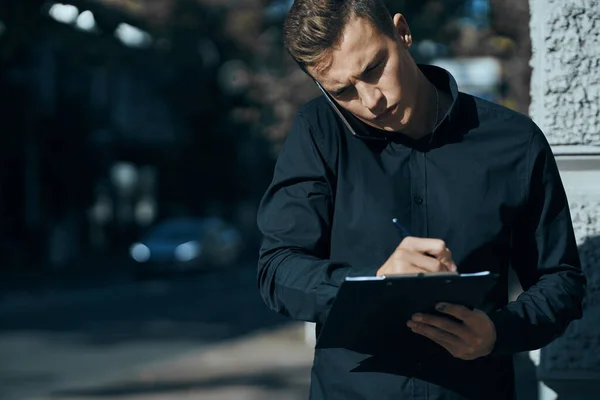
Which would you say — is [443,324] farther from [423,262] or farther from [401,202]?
[401,202]

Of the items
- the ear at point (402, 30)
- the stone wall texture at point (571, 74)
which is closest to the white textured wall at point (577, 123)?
the stone wall texture at point (571, 74)

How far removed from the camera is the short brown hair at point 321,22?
7.15 feet

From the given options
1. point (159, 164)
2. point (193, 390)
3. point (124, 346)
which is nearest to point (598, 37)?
point (193, 390)

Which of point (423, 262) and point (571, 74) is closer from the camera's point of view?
point (423, 262)

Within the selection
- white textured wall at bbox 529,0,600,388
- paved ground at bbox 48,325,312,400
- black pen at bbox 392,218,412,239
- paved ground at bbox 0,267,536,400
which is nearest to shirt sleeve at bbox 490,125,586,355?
black pen at bbox 392,218,412,239

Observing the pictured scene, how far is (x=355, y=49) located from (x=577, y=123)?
0.90 m

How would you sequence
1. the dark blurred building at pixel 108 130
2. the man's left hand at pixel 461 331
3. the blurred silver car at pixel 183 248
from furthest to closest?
the blurred silver car at pixel 183 248, the dark blurred building at pixel 108 130, the man's left hand at pixel 461 331

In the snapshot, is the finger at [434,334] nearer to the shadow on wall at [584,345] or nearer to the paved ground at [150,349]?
the shadow on wall at [584,345]

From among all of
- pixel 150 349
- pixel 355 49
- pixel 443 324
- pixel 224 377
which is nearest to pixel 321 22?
pixel 355 49

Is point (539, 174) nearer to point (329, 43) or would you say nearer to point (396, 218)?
point (396, 218)

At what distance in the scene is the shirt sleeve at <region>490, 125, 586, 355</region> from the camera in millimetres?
2215

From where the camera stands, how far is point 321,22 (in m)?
2.18

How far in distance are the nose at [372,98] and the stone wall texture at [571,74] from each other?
0.81 meters

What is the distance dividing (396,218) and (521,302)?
0.29 metres
